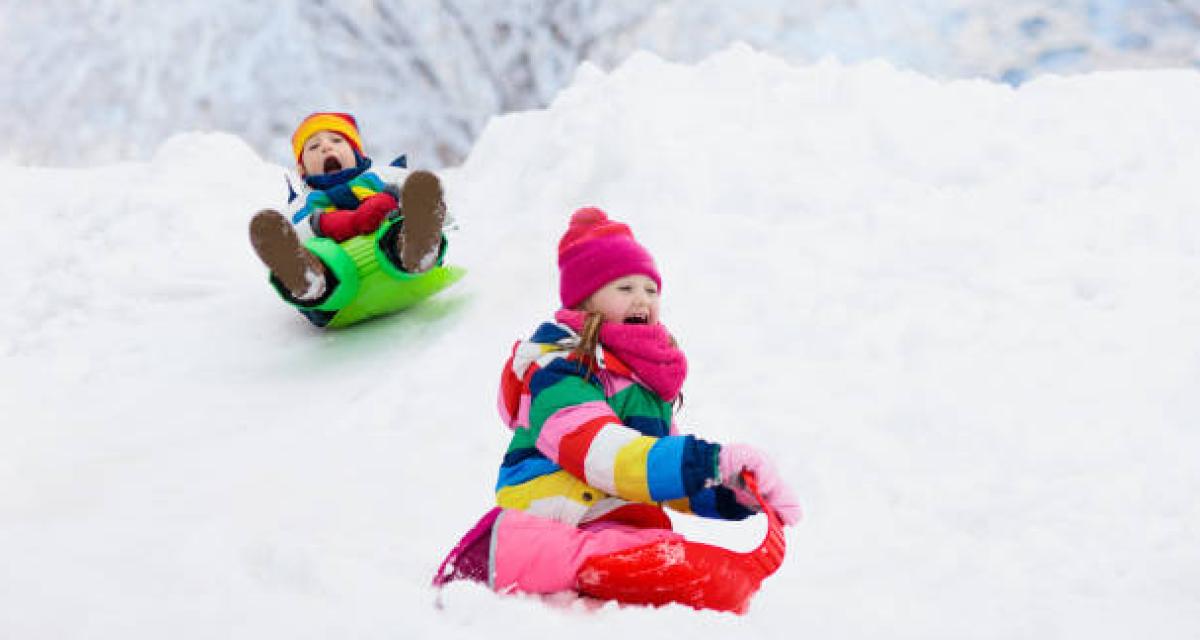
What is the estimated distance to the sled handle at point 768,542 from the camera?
1288mm

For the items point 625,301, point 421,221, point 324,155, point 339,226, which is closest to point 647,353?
point 625,301

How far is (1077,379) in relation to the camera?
2309 millimetres

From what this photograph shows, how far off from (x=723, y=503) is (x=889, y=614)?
40 cm

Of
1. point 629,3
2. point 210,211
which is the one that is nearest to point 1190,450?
point 210,211

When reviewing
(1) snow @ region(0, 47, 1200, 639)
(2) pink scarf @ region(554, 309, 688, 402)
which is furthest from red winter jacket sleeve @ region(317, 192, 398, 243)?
(2) pink scarf @ region(554, 309, 688, 402)

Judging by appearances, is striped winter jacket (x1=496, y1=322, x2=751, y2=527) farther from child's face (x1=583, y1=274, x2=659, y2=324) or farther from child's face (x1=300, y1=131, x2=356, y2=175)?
child's face (x1=300, y1=131, x2=356, y2=175)

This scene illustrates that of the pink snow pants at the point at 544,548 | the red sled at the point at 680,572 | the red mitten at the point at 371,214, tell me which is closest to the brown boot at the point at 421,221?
the red mitten at the point at 371,214

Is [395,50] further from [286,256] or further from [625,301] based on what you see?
[625,301]

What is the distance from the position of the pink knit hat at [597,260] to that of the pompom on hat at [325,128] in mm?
2215

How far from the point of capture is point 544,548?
130 centimetres

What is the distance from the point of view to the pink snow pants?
1.29 meters

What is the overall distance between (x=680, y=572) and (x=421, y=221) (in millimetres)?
1996

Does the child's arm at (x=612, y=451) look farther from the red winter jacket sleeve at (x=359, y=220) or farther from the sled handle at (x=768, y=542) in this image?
the red winter jacket sleeve at (x=359, y=220)

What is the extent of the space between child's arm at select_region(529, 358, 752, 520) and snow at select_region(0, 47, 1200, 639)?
177 millimetres
